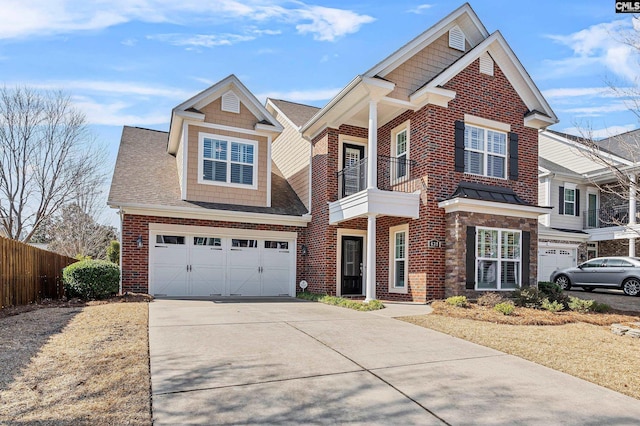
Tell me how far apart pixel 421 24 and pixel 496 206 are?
607 cm

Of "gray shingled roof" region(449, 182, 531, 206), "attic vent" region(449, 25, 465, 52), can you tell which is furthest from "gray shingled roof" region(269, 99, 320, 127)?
"gray shingled roof" region(449, 182, 531, 206)

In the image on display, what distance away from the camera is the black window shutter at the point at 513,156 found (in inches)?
541

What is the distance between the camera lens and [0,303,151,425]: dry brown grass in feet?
12.4

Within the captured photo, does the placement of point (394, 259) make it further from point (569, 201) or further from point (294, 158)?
point (569, 201)

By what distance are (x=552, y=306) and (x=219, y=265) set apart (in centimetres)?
961

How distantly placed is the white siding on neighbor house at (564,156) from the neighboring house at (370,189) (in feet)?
31.9

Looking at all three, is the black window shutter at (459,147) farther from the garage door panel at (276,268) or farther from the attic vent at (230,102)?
the attic vent at (230,102)

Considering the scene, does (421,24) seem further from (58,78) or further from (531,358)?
(58,78)

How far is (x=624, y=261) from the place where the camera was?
16.1 meters

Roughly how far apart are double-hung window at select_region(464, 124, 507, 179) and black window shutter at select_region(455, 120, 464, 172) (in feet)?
0.75

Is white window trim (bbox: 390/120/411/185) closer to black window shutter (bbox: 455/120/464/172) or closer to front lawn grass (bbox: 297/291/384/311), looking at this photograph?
black window shutter (bbox: 455/120/464/172)

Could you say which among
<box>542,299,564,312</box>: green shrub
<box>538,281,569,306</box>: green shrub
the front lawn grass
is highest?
<box>538,281,569,306</box>: green shrub

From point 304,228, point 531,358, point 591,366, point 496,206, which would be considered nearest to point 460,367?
point 531,358

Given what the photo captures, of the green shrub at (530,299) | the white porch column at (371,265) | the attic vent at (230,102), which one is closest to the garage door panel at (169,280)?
the attic vent at (230,102)
